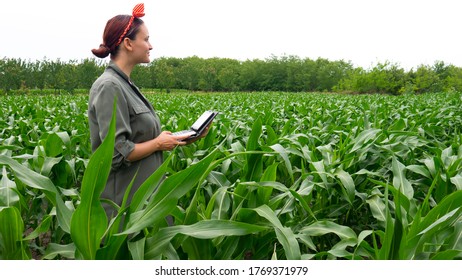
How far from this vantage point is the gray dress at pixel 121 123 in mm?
2125

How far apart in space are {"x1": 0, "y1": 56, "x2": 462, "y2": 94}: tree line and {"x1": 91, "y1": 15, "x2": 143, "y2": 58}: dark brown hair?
42208 millimetres

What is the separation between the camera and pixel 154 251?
133 centimetres

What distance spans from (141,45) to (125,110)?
1.34 ft

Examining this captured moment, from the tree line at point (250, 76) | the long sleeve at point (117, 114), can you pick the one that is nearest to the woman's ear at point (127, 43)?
the long sleeve at point (117, 114)

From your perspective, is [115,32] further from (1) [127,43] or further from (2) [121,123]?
(2) [121,123]

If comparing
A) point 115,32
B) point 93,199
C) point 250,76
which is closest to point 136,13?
point 115,32

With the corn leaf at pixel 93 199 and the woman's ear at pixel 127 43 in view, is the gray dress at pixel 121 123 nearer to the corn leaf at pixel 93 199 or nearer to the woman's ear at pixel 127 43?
the woman's ear at pixel 127 43

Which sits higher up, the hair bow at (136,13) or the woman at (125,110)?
the hair bow at (136,13)

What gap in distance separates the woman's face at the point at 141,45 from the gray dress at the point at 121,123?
0.15 m

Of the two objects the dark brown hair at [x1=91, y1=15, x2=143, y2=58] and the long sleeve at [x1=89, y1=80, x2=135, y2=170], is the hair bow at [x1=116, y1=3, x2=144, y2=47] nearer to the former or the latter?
the dark brown hair at [x1=91, y1=15, x2=143, y2=58]

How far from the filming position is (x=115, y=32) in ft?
7.32

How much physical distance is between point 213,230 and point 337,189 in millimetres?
1365

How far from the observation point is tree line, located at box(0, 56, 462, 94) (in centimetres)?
4303
